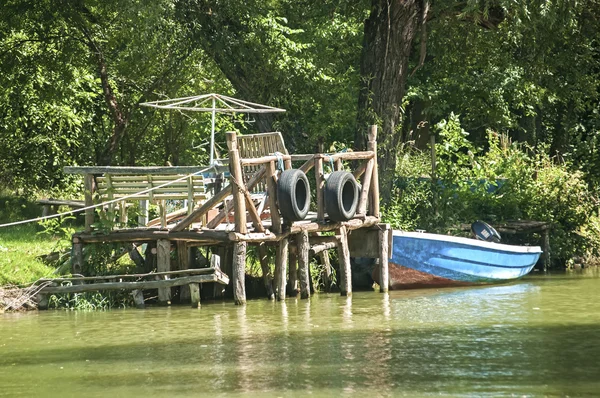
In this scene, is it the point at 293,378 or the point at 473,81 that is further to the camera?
the point at 473,81

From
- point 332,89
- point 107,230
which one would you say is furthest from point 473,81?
point 107,230

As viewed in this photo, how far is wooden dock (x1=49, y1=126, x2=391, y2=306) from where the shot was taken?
17031 millimetres

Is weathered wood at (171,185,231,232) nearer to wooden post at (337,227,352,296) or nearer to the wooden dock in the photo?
the wooden dock

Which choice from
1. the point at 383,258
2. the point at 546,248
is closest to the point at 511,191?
the point at 546,248

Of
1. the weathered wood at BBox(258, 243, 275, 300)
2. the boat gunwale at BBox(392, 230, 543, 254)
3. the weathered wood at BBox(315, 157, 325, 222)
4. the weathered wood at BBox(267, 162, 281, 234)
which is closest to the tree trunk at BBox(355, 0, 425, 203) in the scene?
the boat gunwale at BBox(392, 230, 543, 254)

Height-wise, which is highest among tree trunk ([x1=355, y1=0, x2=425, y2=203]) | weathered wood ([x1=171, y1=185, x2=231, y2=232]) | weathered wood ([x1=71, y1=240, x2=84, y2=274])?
tree trunk ([x1=355, y1=0, x2=425, y2=203])

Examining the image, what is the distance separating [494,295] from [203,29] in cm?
971

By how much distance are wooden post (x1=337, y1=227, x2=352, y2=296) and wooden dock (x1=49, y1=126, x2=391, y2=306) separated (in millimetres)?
16

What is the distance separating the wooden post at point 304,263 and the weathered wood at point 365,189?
5.33ft

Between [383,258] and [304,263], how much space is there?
2049 mm

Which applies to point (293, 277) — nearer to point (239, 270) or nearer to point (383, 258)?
point (383, 258)

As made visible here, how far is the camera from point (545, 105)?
3616 cm

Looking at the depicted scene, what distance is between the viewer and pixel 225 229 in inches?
693

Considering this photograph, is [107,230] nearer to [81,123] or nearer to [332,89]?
[332,89]
